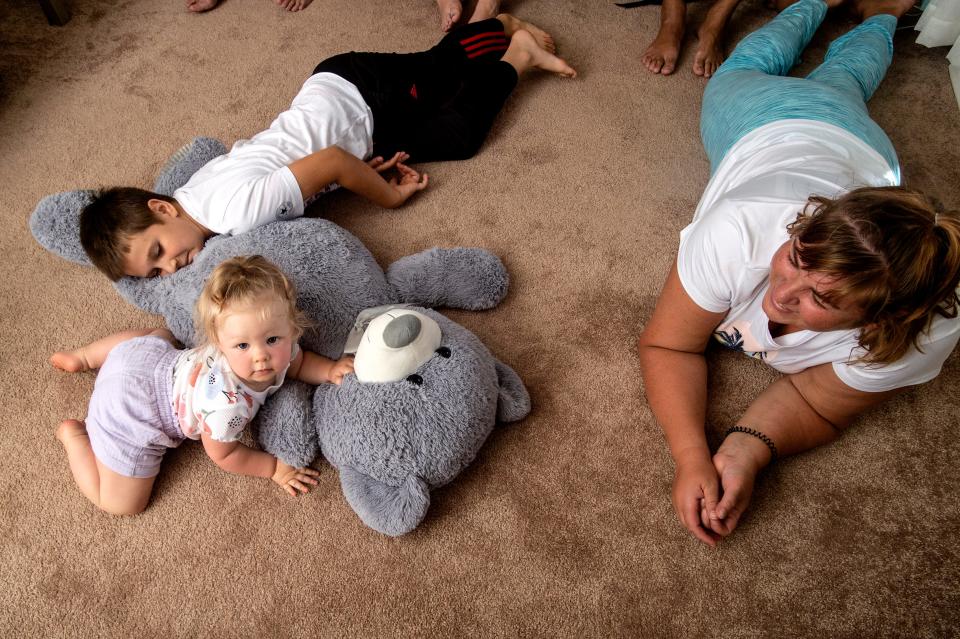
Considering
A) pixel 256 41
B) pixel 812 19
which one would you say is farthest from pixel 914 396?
pixel 256 41

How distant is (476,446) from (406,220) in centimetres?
57

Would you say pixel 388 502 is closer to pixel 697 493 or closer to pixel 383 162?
pixel 697 493

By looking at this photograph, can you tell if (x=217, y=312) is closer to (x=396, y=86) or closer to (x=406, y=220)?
(x=406, y=220)

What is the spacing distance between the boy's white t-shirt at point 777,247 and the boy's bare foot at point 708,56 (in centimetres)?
60

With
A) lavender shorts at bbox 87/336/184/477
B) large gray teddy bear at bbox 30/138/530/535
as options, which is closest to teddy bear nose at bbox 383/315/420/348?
large gray teddy bear at bbox 30/138/530/535

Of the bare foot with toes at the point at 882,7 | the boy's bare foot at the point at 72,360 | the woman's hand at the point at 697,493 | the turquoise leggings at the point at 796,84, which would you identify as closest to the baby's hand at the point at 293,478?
the boy's bare foot at the point at 72,360

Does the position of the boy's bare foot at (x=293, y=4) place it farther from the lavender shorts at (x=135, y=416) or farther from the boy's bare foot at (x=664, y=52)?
the lavender shorts at (x=135, y=416)

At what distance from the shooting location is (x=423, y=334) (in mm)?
977

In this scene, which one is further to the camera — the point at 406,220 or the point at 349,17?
the point at 349,17

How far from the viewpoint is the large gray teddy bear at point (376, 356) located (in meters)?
0.94

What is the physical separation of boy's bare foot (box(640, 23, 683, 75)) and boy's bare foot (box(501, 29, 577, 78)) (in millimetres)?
212

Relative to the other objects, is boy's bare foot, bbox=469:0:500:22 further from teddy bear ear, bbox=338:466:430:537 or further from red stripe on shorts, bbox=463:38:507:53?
teddy bear ear, bbox=338:466:430:537

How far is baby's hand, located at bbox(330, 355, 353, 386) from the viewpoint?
3.33 ft

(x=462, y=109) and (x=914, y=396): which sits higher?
→ (x=462, y=109)
